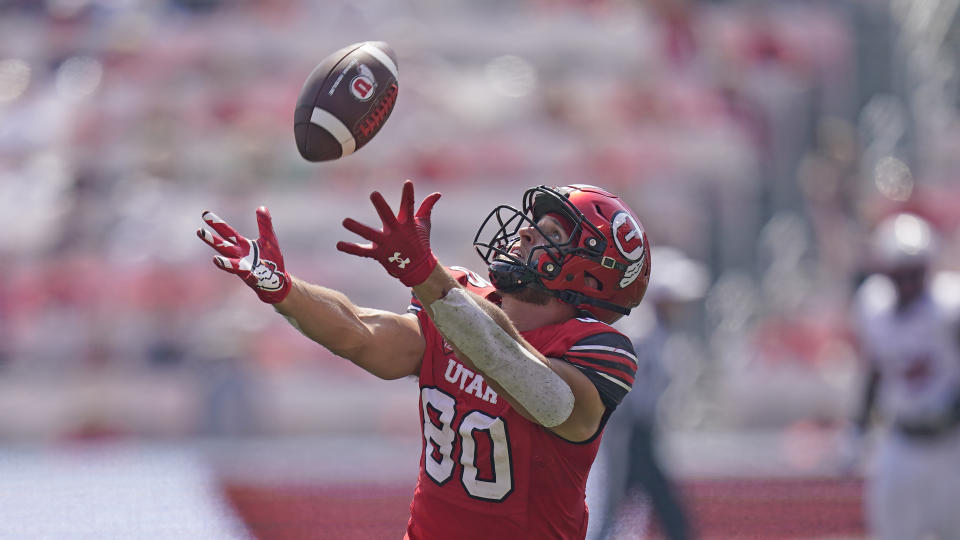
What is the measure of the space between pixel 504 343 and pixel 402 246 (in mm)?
280

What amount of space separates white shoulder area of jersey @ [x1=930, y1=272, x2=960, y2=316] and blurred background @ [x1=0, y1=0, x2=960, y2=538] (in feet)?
9.23

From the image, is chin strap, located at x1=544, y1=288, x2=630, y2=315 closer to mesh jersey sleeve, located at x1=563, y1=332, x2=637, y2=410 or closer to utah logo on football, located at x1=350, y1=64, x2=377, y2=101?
mesh jersey sleeve, located at x1=563, y1=332, x2=637, y2=410

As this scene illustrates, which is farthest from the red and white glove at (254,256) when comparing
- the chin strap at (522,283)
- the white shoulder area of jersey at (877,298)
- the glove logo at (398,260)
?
the white shoulder area of jersey at (877,298)

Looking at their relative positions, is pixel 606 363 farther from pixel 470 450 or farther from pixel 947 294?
pixel 947 294

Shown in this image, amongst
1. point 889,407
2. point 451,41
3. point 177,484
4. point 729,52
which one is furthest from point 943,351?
point 451,41

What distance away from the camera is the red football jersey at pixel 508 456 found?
8.66 feet

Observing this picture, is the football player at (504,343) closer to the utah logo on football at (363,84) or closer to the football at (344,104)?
the football at (344,104)

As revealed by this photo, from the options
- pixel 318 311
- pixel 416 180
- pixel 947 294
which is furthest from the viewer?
pixel 416 180

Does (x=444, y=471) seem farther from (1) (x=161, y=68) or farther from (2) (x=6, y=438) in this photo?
(1) (x=161, y=68)

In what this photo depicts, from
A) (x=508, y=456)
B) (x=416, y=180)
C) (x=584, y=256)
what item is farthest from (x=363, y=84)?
(x=416, y=180)

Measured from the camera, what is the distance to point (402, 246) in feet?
7.72

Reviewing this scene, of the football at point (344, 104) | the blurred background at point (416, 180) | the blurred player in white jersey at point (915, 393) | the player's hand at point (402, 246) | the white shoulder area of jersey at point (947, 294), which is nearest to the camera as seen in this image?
the player's hand at point (402, 246)

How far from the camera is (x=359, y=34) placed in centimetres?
1075

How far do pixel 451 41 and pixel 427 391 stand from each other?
8.52m
